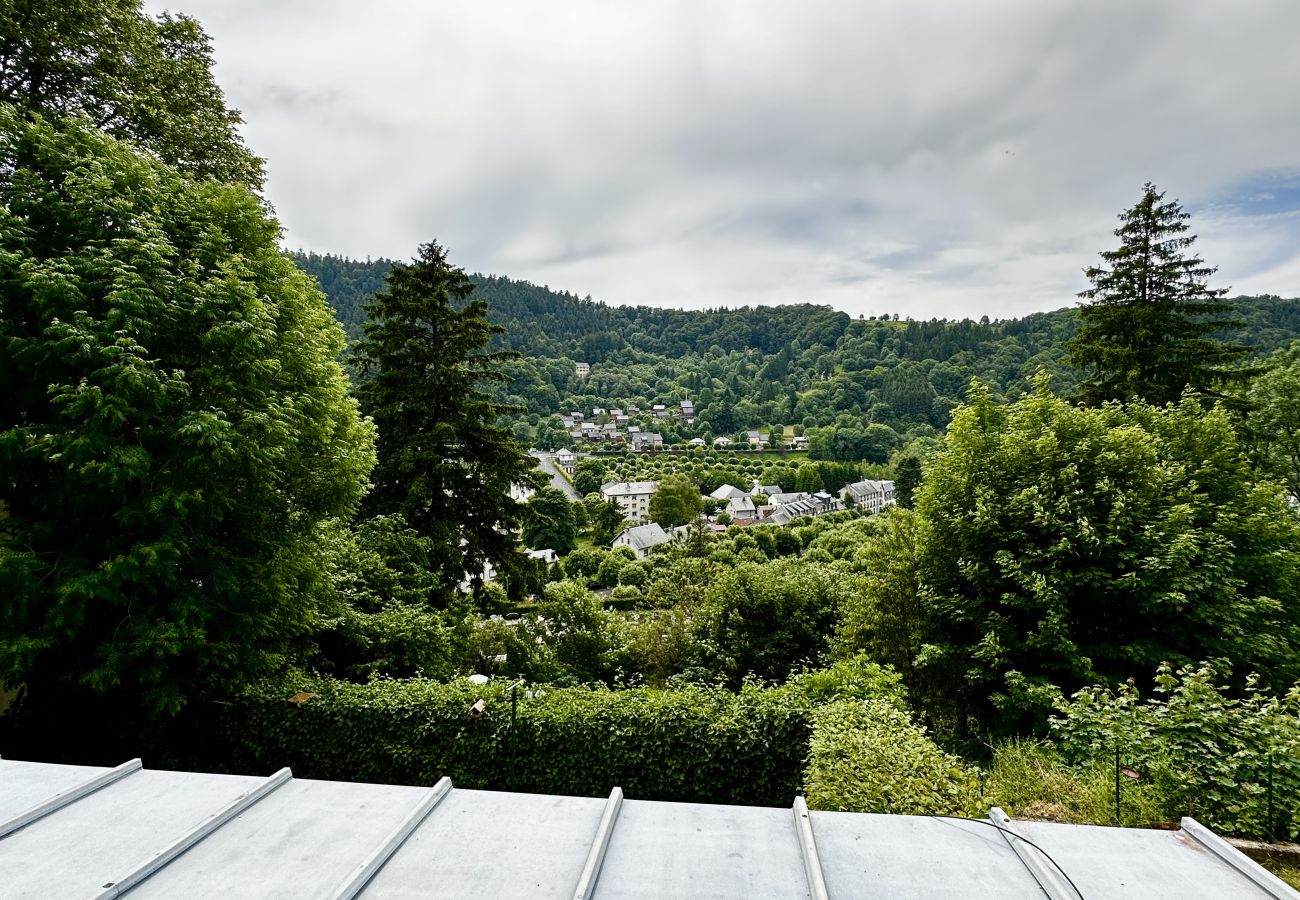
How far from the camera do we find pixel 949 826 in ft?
12.9

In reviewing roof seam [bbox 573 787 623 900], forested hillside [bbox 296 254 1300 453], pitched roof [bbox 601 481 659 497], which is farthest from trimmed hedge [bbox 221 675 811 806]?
forested hillside [bbox 296 254 1300 453]

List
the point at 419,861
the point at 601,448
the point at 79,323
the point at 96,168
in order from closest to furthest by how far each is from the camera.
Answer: the point at 419,861, the point at 79,323, the point at 96,168, the point at 601,448

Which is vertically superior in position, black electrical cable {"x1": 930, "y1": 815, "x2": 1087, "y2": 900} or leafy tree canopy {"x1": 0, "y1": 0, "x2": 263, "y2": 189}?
leafy tree canopy {"x1": 0, "y1": 0, "x2": 263, "y2": 189}

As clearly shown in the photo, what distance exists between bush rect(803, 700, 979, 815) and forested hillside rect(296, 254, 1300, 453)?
3714 inches

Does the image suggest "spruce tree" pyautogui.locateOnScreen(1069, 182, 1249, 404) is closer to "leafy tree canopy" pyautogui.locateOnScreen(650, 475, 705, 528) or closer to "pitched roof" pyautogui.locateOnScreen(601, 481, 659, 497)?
"leafy tree canopy" pyautogui.locateOnScreen(650, 475, 705, 528)

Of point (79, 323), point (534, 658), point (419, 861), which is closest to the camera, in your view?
point (419, 861)

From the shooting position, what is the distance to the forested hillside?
11656cm

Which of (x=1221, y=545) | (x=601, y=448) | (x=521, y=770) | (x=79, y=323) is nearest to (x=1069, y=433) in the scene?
(x=1221, y=545)

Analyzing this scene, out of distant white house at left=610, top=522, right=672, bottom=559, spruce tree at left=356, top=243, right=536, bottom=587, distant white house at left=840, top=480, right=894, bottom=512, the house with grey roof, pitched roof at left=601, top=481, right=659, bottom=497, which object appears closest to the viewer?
spruce tree at left=356, top=243, right=536, bottom=587

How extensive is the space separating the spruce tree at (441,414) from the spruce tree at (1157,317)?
17384 millimetres

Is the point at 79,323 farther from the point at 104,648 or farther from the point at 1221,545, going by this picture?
the point at 1221,545

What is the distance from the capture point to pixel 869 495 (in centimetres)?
8212

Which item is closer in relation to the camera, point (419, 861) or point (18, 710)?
point (419, 861)

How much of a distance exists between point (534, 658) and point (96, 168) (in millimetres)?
12250
